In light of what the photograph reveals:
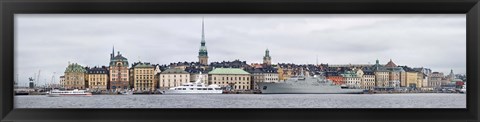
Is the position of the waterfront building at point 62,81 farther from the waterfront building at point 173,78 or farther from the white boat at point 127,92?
the waterfront building at point 173,78

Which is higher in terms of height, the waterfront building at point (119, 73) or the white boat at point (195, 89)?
the waterfront building at point (119, 73)

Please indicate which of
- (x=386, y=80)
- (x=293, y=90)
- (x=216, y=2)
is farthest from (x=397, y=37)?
(x=216, y=2)

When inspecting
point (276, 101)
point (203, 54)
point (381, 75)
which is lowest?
point (276, 101)

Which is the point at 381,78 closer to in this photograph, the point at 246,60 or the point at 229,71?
the point at 246,60

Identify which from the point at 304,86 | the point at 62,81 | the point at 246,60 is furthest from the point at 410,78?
the point at 62,81

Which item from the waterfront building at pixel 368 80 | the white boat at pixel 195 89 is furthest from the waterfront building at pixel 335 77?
the white boat at pixel 195 89

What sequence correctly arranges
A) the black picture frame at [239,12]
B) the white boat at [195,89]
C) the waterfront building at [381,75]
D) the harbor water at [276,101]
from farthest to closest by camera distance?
1. the white boat at [195,89]
2. the waterfront building at [381,75]
3. the harbor water at [276,101]
4. the black picture frame at [239,12]
